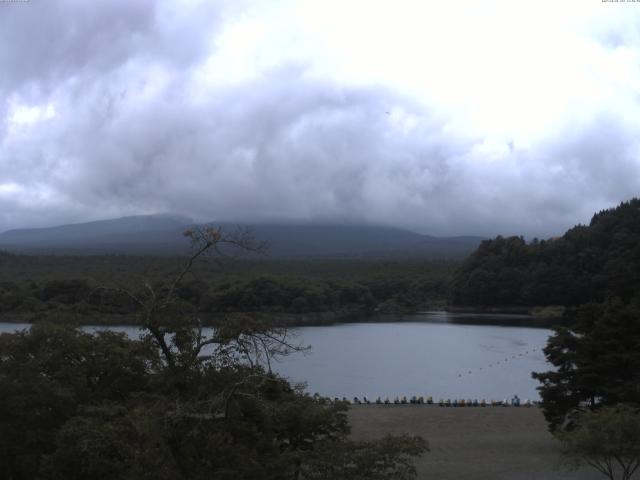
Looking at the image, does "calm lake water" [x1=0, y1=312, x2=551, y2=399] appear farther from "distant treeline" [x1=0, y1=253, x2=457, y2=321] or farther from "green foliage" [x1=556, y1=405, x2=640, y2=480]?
"green foliage" [x1=556, y1=405, x2=640, y2=480]

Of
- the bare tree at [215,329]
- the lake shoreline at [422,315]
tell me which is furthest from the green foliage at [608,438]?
the lake shoreline at [422,315]

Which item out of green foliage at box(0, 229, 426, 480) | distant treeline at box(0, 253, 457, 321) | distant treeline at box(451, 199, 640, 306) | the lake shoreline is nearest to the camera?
green foliage at box(0, 229, 426, 480)

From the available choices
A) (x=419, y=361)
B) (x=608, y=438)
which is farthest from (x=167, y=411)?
(x=419, y=361)

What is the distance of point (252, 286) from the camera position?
57.4 m

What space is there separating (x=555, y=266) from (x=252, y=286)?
2927 centimetres

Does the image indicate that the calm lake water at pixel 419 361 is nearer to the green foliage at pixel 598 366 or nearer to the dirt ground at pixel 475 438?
the dirt ground at pixel 475 438

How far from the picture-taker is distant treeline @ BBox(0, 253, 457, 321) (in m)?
51.1

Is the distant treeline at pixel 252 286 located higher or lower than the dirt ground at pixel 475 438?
higher

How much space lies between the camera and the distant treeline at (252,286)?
51125mm

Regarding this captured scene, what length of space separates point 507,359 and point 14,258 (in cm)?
6079

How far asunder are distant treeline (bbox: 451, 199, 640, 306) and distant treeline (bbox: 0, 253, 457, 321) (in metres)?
5.92

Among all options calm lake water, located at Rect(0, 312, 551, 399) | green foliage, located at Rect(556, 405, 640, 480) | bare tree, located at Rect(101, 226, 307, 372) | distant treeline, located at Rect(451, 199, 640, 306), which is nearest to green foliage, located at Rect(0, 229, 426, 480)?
bare tree, located at Rect(101, 226, 307, 372)

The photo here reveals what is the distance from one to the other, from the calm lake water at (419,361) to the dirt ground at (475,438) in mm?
6499

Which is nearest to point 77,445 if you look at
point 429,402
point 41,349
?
point 41,349
